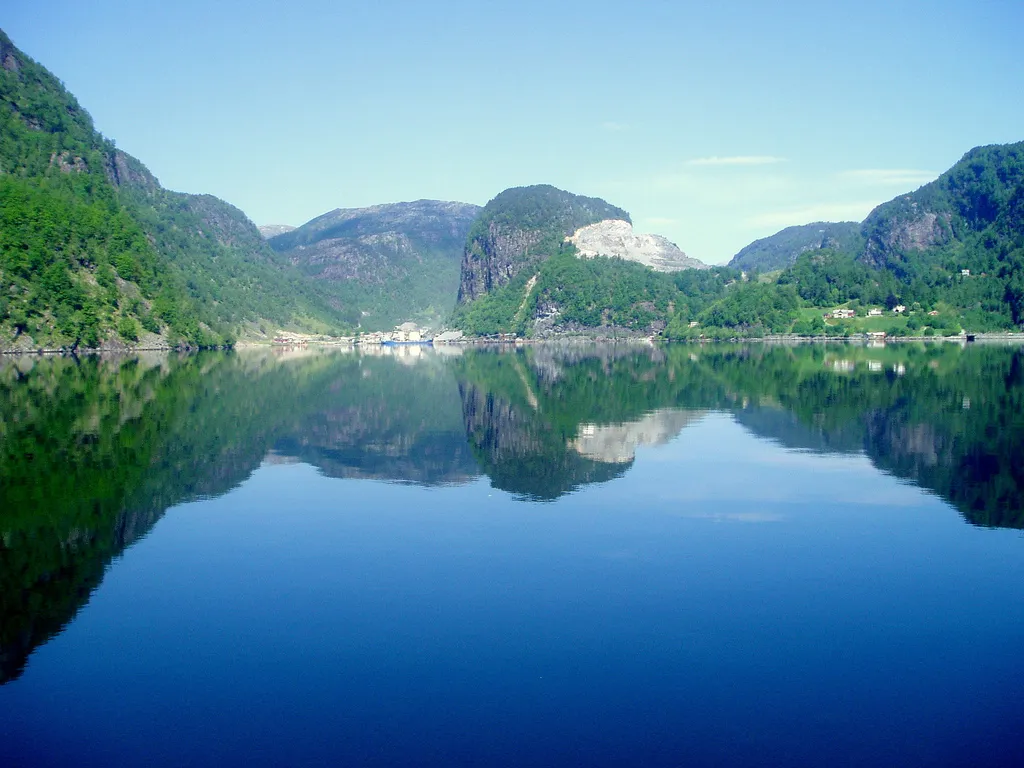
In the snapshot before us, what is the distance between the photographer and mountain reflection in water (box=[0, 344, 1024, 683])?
20156 millimetres

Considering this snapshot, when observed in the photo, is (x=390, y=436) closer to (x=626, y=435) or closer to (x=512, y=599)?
(x=626, y=435)

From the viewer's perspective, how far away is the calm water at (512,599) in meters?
10.7

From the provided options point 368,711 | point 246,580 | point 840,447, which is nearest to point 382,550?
point 246,580

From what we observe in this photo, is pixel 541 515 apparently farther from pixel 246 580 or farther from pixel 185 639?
pixel 185 639

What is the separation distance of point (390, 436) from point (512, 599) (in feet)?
73.7

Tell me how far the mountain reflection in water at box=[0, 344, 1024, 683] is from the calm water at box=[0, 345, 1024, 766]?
21 cm

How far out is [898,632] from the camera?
13.8 meters

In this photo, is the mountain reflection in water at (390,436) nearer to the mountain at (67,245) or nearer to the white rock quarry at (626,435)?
the white rock quarry at (626,435)

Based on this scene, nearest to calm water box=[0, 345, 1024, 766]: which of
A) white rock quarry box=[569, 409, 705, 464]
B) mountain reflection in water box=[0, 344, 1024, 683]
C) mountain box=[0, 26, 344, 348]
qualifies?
mountain reflection in water box=[0, 344, 1024, 683]

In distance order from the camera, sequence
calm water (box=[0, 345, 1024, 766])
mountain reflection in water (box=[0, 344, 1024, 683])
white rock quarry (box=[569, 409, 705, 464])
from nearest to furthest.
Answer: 1. calm water (box=[0, 345, 1024, 766])
2. mountain reflection in water (box=[0, 344, 1024, 683])
3. white rock quarry (box=[569, 409, 705, 464])

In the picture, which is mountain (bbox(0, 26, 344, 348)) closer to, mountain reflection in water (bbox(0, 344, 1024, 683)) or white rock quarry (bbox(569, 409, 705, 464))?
mountain reflection in water (bbox(0, 344, 1024, 683))

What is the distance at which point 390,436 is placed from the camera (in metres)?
37.2

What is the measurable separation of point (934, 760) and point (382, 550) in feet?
38.3

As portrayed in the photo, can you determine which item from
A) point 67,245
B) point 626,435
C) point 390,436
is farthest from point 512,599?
point 67,245
